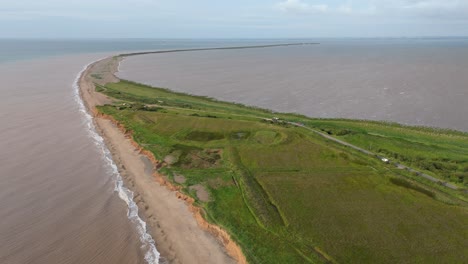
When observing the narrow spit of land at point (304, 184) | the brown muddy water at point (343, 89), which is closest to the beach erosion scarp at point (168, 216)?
the narrow spit of land at point (304, 184)

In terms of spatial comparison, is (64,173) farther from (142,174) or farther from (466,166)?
(466,166)

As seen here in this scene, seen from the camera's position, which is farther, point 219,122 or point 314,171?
point 219,122

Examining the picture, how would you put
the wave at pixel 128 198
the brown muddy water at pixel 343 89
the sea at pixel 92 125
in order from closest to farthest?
the wave at pixel 128 198
the sea at pixel 92 125
the brown muddy water at pixel 343 89

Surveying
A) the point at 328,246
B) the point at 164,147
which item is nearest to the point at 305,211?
the point at 328,246

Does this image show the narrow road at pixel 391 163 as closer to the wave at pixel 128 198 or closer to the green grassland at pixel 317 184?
the green grassland at pixel 317 184

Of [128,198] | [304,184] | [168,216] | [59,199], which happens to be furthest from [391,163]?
[59,199]

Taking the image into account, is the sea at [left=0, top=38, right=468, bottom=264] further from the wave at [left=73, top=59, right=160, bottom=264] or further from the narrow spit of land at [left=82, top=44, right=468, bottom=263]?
the narrow spit of land at [left=82, top=44, right=468, bottom=263]

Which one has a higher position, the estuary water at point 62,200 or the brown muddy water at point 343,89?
the estuary water at point 62,200
